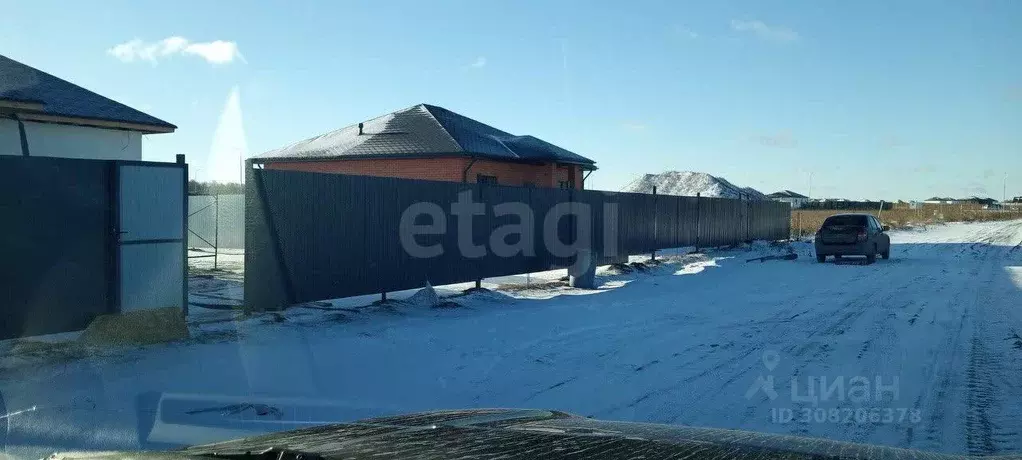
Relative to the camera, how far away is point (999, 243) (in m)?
Result: 36.3

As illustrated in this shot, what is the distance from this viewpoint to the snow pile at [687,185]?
77.2 metres

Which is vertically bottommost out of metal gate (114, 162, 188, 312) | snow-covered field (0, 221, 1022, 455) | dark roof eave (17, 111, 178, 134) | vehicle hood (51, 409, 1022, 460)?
snow-covered field (0, 221, 1022, 455)

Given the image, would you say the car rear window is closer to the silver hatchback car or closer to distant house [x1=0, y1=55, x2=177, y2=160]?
the silver hatchback car

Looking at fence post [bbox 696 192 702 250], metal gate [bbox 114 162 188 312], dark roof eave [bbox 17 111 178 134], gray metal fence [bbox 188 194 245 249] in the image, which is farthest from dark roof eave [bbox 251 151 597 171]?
metal gate [bbox 114 162 188 312]

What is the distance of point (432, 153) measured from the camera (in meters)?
26.0

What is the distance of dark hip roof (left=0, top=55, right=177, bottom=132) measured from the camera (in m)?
18.0

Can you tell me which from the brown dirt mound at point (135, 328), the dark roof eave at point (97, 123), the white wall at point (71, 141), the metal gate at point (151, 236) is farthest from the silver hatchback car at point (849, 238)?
the brown dirt mound at point (135, 328)

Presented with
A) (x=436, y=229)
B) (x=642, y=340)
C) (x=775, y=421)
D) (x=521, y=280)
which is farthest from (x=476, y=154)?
(x=775, y=421)

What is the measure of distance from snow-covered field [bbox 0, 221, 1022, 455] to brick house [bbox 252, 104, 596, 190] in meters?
12.1

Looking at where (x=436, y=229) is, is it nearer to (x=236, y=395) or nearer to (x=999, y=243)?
(x=236, y=395)

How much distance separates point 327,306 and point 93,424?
6311 mm

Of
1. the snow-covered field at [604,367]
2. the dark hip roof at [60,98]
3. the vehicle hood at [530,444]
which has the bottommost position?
the snow-covered field at [604,367]

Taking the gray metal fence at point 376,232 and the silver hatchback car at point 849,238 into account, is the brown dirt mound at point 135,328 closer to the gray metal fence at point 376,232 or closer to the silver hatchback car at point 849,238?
the gray metal fence at point 376,232

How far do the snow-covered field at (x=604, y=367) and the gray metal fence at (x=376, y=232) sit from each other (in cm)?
60
